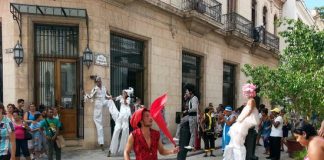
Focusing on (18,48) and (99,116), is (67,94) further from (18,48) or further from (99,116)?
(18,48)

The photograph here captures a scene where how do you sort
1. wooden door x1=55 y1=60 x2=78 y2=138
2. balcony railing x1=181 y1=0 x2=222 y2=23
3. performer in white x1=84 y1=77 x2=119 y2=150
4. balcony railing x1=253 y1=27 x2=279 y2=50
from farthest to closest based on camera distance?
balcony railing x1=253 y1=27 x2=279 y2=50, balcony railing x1=181 y1=0 x2=222 y2=23, wooden door x1=55 y1=60 x2=78 y2=138, performer in white x1=84 y1=77 x2=119 y2=150

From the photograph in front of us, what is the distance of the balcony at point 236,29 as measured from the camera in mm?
19656

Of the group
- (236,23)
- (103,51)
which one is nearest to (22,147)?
(103,51)

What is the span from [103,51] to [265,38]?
15.9m

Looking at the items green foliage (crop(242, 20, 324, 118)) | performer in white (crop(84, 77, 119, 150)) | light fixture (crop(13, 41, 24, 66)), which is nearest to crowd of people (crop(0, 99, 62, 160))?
light fixture (crop(13, 41, 24, 66))

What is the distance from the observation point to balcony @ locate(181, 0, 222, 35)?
15695 millimetres

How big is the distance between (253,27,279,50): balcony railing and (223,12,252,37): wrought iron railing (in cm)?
157

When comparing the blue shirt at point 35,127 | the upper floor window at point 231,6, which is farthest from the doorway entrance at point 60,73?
the upper floor window at point 231,6

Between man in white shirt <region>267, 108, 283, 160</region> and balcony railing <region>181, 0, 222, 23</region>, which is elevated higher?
balcony railing <region>181, 0, 222, 23</region>

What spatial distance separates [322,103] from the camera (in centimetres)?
951

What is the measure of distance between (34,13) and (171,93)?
6.45 metres

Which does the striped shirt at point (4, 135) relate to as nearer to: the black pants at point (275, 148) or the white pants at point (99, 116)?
the white pants at point (99, 116)

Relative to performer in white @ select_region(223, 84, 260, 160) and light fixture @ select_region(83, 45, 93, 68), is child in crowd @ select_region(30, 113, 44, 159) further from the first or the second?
performer in white @ select_region(223, 84, 260, 160)

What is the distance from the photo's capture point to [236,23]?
2009 cm
